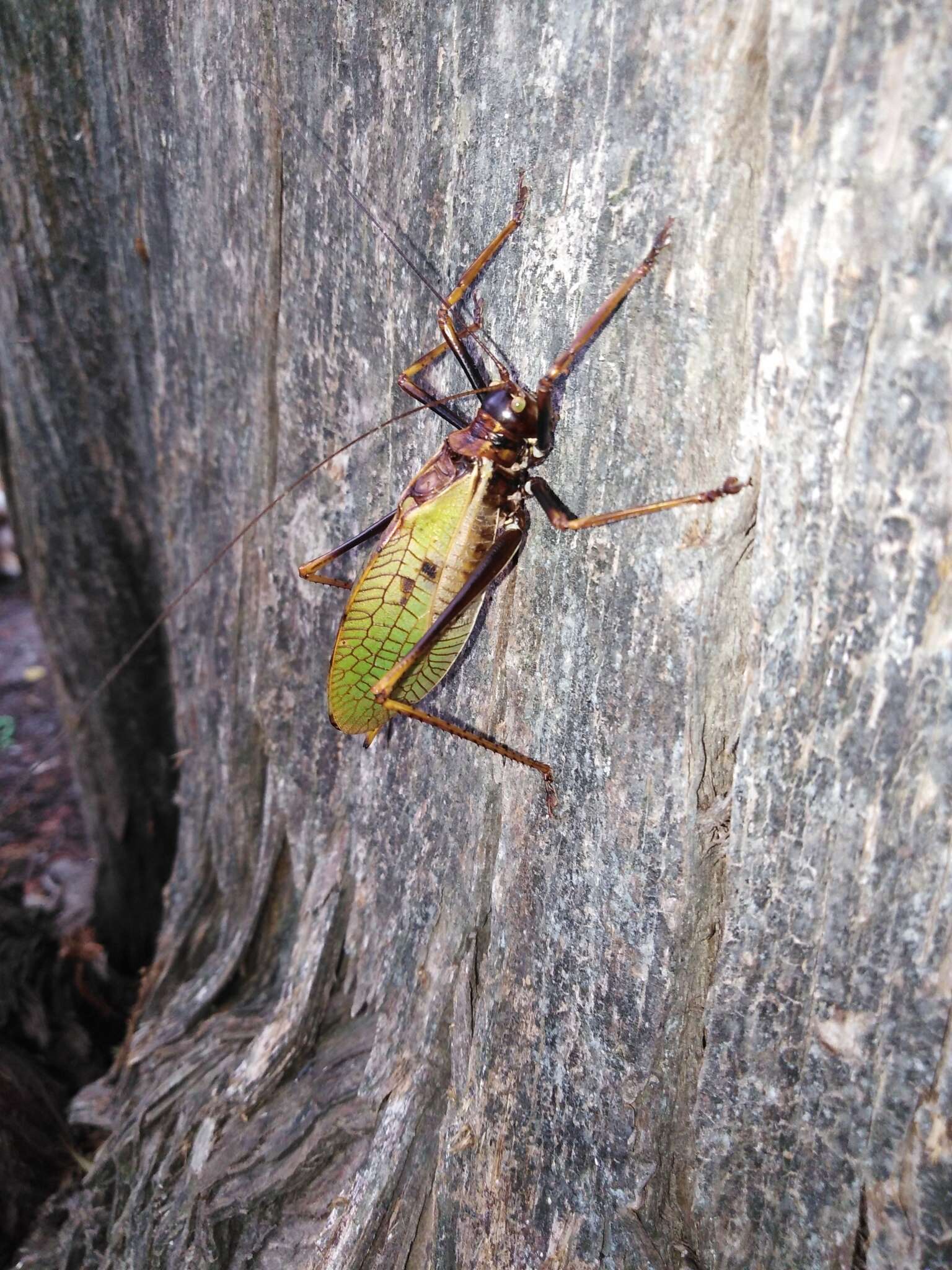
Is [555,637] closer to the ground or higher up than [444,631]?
closer to the ground

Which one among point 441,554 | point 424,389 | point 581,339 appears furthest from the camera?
point 441,554

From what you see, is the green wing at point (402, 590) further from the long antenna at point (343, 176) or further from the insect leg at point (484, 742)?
the long antenna at point (343, 176)

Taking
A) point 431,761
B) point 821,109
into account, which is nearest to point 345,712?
point 431,761

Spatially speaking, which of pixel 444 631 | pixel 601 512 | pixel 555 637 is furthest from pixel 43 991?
pixel 601 512

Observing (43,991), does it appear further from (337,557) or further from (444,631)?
(444,631)

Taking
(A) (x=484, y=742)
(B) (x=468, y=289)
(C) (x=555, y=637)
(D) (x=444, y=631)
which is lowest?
(A) (x=484, y=742)

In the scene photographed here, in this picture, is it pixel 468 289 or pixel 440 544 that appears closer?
pixel 468 289

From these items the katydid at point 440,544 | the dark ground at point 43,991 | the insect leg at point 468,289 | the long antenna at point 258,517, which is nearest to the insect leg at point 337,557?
the katydid at point 440,544
